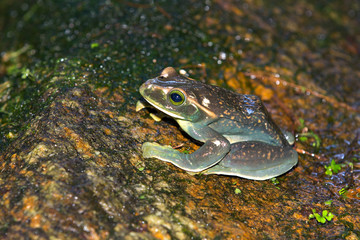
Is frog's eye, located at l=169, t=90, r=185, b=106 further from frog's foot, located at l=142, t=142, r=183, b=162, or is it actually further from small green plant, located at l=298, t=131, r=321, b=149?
small green plant, located at l=298, t=131, r=321, b=149

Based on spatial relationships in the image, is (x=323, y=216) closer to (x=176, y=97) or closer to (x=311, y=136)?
(x=311, y=136)

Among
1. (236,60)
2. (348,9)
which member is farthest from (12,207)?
(348,9)

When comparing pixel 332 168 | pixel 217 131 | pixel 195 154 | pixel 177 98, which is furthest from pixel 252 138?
pixel 332 168

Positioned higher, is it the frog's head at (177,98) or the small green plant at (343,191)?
the frog's head at (177,98)

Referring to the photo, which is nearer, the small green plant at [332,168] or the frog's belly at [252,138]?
the frog's belly at [252,138]

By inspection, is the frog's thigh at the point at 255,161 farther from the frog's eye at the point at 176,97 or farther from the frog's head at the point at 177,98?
the frog's eye at the point at 176,97

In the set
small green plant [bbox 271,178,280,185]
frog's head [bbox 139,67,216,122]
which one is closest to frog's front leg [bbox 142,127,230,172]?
frog's head [bbox 139,67,216,122]

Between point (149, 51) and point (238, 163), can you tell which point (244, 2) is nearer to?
point (149, 51)

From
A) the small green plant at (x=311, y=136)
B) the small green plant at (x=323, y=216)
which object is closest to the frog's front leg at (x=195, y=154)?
the small green plant at (x=323, y=216)
